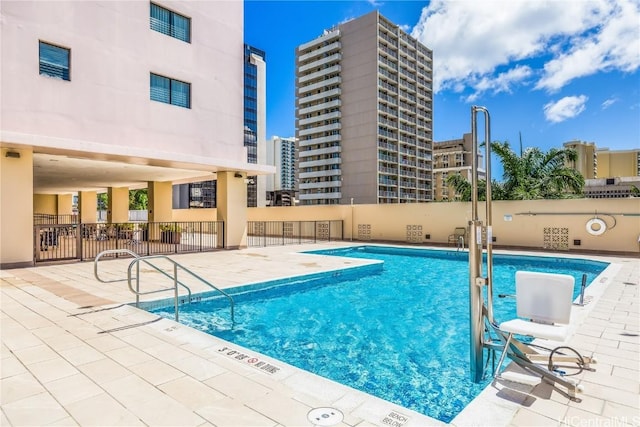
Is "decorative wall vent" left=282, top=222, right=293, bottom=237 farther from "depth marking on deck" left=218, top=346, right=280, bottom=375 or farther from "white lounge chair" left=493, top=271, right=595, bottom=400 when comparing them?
"white lounge chair" left=493, top=271, right=595, bottom=400

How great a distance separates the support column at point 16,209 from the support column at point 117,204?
453 inches

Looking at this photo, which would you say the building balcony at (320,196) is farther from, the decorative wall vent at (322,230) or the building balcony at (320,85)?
the decorative wall vent at (322,230)

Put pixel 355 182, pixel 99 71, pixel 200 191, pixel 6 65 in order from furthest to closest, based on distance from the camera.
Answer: pixel 200 191 < pixel 355 182 < pixel 99 71 < pixel 6 65

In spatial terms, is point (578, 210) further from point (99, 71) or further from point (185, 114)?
point (99, 71)

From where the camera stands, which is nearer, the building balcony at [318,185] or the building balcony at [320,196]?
the building balcony at [320,196]

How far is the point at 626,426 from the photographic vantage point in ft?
7.60

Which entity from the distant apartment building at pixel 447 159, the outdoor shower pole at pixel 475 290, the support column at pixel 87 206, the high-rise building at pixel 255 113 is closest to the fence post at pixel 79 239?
the outdoor shower pole at pixel 475 290

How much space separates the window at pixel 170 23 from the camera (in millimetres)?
11898

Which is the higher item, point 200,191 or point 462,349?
point 200,191

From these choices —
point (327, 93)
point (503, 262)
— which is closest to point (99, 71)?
point (503, 262)

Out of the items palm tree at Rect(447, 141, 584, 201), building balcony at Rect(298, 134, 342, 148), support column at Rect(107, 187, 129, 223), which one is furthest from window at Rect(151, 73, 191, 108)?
building balcony at Rect(298, 134, 342, 148)

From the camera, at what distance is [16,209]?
906 centimetres

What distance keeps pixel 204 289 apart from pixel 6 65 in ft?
25.9

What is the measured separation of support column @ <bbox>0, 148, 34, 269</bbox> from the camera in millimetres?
8902
